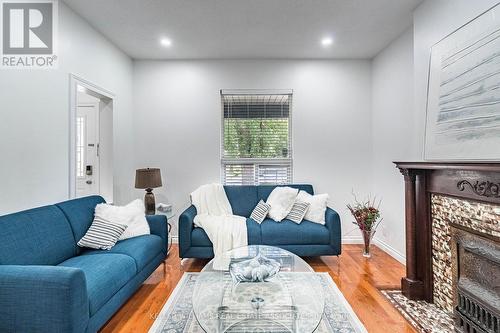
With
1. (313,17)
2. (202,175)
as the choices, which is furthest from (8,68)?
(313,17)

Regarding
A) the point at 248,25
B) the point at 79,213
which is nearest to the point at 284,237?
the point at 79,213

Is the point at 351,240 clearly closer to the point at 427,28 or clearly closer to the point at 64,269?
the point at 427,28

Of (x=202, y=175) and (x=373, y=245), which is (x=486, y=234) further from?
(x=202, y=175)

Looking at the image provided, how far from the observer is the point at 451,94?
7.39 feet

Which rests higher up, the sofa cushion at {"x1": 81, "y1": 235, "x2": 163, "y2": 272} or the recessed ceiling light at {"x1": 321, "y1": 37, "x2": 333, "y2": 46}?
the recessed ceiling light at {"x1": 321, "y1": 37, "x2": 333, "y2": 46}

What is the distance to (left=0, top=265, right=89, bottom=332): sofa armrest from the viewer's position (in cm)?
156

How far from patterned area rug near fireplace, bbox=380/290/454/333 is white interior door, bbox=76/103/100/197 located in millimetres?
3931

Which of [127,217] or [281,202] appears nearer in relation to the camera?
[127,217]

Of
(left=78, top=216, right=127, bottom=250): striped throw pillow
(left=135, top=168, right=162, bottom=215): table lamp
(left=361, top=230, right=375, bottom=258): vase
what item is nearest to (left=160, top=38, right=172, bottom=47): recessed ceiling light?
(left=135, top=168, right=162, bottom=215): table lamp

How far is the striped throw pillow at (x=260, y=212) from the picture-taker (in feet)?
11.8

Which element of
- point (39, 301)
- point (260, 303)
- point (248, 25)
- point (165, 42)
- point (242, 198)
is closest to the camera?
point (39, 301)

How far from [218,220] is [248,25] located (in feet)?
7.94

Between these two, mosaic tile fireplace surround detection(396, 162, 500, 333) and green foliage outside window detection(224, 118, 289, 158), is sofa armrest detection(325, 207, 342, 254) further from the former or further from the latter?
green foliage outside window detection(224, 118, 289, 158)

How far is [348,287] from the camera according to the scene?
9.22 ft
